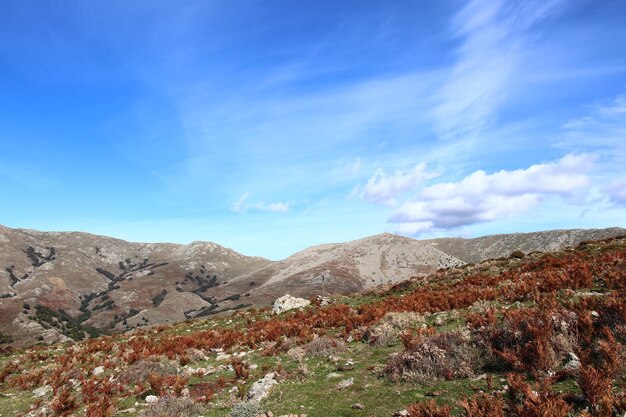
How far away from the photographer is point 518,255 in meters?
35.4

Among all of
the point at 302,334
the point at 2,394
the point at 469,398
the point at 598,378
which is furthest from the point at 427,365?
the point at 2,394

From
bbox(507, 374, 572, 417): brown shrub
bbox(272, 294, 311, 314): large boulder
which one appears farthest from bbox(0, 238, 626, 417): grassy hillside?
bbox(272, 294, 311, 314): large boulder

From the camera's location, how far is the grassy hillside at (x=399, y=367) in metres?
7.65

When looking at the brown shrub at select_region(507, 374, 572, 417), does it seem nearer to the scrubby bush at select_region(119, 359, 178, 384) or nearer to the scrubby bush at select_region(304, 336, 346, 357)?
the scrubby bush at select_region(304, 336, 346, 357)

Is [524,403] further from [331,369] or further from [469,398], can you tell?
[331,369]

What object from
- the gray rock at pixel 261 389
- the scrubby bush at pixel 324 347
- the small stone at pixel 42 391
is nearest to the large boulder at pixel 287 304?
the scrubby bush at pixel 324 347

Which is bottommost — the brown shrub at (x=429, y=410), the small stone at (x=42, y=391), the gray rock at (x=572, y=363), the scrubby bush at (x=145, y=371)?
the small stone at (x=42, y=391)

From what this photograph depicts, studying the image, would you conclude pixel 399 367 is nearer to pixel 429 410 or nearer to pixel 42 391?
Result: pixel 429 410

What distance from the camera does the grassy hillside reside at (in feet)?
25.1

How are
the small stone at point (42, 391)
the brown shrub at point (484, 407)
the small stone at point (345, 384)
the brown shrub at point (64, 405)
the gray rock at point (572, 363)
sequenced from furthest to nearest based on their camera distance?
1. the small stone at point (42, 391)
2. the brown shrub at point (64, 405)
3. the small stone at point (345, 384)
4. the gray rock at point (572, 363)
5. the brown shrub at point (484, 407)

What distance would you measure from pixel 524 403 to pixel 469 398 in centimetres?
123

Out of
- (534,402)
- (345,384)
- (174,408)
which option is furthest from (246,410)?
(534,402)

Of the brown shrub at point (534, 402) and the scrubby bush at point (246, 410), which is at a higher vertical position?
the brown shrub at point (534, 402)

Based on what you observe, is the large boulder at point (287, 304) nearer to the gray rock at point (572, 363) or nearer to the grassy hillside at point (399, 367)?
the grassy hillside at point (399, 367)
